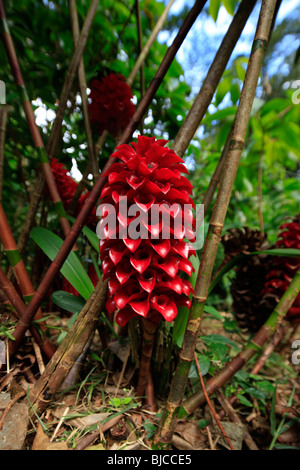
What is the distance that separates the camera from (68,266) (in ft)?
2.52

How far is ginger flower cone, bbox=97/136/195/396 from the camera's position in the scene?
1.75 feet

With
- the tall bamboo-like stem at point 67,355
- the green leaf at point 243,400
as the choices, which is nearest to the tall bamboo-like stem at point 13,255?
the tall bamboo-like stem at point 67,355

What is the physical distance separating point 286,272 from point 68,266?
2.55 ft

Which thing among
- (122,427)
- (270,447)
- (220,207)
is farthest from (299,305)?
(122,427)

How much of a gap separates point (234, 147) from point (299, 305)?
629mm

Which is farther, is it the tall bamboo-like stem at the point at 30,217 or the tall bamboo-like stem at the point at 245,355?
the tall bamboo-like stem at the point at 30,217

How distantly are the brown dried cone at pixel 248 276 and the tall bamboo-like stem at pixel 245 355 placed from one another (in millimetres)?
245

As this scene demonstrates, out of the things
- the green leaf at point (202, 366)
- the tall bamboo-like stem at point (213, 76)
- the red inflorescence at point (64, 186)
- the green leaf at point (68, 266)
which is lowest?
the green leaf at point (202, 366)

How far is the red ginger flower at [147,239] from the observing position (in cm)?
53

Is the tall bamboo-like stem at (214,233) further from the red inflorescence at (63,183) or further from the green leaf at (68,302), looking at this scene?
the red inflorescence at (63,183)

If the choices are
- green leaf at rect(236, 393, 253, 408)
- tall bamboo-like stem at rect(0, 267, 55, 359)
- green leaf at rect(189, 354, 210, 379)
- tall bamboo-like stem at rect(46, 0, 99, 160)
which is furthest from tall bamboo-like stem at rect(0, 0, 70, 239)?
green leaf at rect(236, 393, 253, 408)

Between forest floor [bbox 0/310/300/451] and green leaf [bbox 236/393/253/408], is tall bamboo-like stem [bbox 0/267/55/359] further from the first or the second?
green leaf [bbox 236/393/253/408]

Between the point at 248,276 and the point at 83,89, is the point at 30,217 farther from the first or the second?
the point at 248,276

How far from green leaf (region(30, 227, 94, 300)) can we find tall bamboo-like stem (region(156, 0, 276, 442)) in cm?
31
